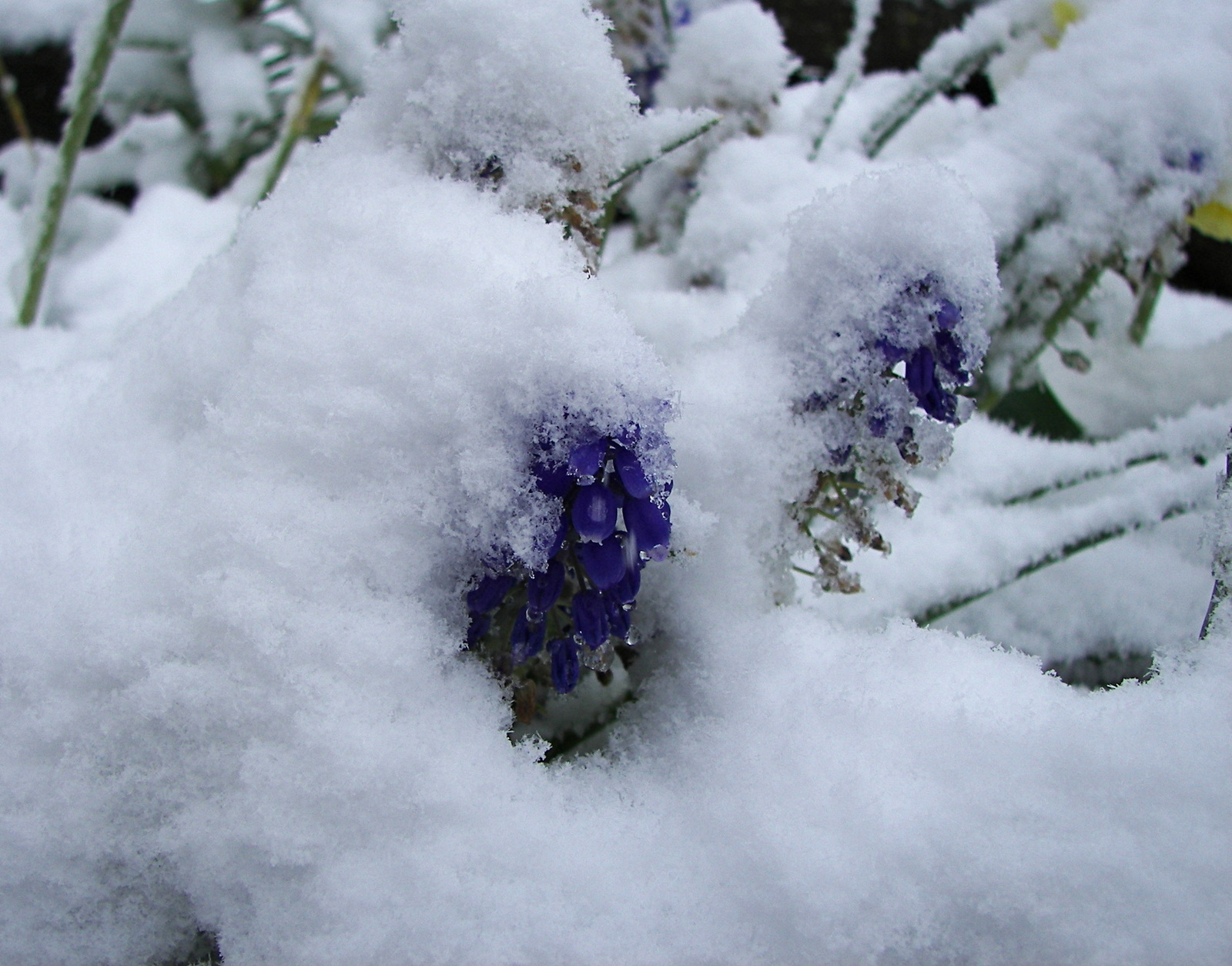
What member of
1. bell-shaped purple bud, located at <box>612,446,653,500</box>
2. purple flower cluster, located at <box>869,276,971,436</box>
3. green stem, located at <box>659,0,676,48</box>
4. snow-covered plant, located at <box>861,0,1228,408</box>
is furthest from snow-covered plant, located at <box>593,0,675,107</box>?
bell-shaped purple bud, located at <box>612,446,653,500</box>

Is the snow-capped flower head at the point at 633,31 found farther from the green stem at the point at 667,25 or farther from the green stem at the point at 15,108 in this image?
the green stem at the point at 15,108

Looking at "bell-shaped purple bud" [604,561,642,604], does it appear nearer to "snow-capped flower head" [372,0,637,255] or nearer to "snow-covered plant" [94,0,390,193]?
"snow-capped flower head" [372,0,637,255]

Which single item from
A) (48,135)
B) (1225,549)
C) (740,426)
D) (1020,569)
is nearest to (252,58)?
(48,135)

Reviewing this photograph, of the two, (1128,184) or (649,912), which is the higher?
(1128,184)

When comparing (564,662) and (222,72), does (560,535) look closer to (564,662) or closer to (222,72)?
(564,662)

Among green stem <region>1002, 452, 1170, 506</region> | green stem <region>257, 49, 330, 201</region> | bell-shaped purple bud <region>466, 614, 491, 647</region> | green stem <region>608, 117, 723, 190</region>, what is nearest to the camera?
bell-shaped purple bud <region>466, 614, 491, 647</region>

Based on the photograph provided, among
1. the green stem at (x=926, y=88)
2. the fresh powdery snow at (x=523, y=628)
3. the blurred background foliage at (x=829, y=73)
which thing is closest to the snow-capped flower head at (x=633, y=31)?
the blurred background foliage at (x=829, y=73)

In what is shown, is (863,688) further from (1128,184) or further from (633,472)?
(1128,184)
